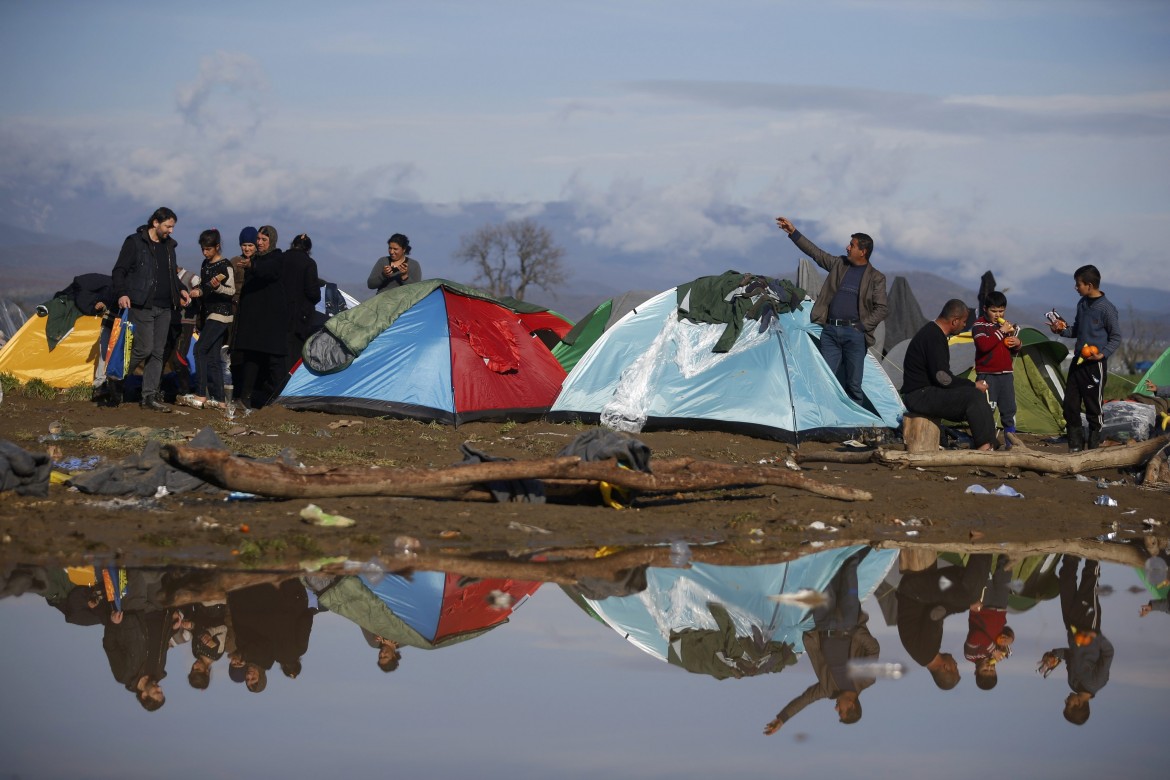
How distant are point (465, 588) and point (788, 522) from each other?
2.90m

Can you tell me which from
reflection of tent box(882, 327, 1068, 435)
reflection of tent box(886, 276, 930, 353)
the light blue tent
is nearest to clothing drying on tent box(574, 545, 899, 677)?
the light blue tent

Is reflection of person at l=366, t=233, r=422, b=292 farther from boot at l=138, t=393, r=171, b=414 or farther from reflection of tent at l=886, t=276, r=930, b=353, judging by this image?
reflection of tent at l=886, t=276, r=930, b=353

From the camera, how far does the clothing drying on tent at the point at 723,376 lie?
13.4 metres

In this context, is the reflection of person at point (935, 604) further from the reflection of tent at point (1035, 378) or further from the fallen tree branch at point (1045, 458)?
the reflection of tent at point (1035, 378)

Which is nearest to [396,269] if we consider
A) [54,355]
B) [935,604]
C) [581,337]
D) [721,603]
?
[581,337]

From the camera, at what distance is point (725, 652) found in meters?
6.11

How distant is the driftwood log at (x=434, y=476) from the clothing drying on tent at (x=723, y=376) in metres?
4.03

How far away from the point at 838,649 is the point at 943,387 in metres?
6.27

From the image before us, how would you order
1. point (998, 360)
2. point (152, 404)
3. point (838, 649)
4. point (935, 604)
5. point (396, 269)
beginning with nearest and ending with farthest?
point (838, 649), point (935, 604), point (998, 360), point (152, 404), point (396, 269)

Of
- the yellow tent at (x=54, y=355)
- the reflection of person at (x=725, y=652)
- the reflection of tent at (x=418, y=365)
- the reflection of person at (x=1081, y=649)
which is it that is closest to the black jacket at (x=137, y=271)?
the reflection of tent at (x=418, y=365)

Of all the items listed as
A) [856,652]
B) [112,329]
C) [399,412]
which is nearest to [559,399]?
[399,412]

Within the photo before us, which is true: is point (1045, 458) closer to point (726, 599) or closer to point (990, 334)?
point (990, 334)

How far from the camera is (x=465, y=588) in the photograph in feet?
22.6

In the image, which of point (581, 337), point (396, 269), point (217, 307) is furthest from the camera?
point (581, 337)
